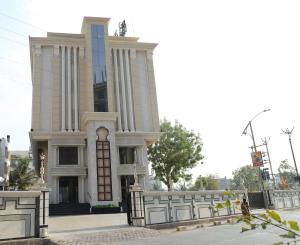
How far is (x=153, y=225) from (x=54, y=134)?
2047 centimetres

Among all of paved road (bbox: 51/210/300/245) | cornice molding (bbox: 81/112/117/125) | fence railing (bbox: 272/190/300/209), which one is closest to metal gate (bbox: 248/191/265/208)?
fence railing (bbox: 272/190/300/209)

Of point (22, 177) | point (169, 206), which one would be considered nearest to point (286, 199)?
point (169, 206)

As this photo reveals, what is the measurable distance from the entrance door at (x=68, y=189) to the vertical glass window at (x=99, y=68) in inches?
315

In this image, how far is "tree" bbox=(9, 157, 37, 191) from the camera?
41.2m

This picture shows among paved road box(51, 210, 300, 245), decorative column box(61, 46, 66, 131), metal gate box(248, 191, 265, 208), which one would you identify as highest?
decorative column box(61, 46, 66, 131)

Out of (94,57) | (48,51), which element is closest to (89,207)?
(94,57)

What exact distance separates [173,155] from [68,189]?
1490cm

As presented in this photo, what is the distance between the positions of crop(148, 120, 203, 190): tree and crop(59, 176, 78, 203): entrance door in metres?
13.1

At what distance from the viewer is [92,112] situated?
3144 centimetres

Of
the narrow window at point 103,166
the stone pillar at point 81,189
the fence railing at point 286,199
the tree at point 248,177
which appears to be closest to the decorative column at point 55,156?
the stone pillar at point 81,189

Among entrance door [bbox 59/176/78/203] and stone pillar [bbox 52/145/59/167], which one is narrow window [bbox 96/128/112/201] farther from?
stone pillar [bbox 52/145/59/167]

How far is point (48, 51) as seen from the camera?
36562 mm

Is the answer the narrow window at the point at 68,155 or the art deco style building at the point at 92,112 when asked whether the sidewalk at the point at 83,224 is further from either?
the narrow window at the point at 68,155

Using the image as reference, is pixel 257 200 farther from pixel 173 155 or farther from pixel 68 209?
pixel 68 209
